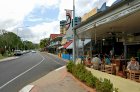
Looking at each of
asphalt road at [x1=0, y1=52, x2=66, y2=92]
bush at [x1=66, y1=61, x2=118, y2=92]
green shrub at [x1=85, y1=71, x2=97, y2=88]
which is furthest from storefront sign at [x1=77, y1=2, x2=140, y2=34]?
asphalt road at [x1=0, y1=52, x2=66, y2=92]

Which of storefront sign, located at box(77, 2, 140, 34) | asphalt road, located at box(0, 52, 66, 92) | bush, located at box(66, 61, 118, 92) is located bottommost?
asphalt road, located at box(0, 52, 66, 92)

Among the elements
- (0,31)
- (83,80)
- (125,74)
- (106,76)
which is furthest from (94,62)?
(0,31)

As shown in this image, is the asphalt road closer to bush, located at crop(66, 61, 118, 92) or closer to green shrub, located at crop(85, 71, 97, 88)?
bush, located at crop(66, 61, 118, 92)

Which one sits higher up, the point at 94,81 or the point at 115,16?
→ the point at 115,16

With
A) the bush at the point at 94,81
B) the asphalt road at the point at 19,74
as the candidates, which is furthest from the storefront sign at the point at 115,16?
the asphalt road at the point at 19,74

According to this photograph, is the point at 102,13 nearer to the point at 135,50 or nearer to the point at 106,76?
the point at 106,76

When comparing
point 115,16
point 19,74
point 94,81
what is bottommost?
point 19,74

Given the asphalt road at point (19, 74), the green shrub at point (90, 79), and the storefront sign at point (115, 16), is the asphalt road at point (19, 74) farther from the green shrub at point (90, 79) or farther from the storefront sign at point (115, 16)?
the storefront sign at point (115, 16)

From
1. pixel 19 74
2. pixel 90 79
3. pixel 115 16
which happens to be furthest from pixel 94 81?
pixel 19 74

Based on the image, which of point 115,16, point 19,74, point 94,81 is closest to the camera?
point 115,16

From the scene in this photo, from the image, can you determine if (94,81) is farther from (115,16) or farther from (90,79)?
(115,16)

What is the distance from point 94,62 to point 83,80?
2.38m

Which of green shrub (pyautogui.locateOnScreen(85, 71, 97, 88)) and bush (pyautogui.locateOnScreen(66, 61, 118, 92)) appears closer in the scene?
bush (pyautogui.locateOnScreen(66, 61, 118, 92))

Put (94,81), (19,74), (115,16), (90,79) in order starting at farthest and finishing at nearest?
(19,74) → (90,79) → (94,81) → (115,16)
